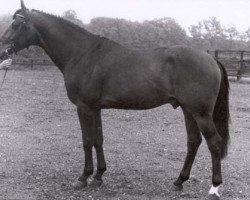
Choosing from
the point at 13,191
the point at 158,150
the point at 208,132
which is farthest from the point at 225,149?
the point at 13,191

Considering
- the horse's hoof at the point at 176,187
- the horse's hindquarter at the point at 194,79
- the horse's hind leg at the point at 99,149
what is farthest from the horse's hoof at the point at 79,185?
the horse's hindquarter at the point at 194,79

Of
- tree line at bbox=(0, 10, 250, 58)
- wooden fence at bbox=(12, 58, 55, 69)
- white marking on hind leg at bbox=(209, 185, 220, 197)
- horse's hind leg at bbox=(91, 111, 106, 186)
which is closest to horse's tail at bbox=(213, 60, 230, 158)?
white marking on hind leg at bbox=(209, 185, 220, 197)

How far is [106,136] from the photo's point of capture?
28.4ft

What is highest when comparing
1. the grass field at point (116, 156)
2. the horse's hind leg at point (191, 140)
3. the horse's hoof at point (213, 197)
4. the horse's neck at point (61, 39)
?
the horse's neck at point (61, 39)

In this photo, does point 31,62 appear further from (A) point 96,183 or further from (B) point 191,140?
(B) point 191,140

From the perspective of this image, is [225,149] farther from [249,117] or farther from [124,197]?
[249,117]

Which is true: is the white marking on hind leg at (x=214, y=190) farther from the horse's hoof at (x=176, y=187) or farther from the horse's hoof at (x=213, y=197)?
the horse's hoof at (x=176, y=187)

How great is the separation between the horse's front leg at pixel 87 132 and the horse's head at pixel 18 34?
1.24 meters

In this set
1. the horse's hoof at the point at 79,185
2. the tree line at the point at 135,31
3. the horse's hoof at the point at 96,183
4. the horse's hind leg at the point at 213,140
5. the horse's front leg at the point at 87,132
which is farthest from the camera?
the tree line at the point at 135,31

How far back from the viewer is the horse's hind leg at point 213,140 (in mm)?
5348

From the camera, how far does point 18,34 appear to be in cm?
586

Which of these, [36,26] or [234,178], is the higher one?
[36,26]

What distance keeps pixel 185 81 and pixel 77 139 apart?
141 inches

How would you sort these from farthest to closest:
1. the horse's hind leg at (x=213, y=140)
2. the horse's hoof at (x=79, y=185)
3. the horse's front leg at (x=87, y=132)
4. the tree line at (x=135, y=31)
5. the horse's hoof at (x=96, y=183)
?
1. the tree line at (x=135, y=31)
2. the horse's hoof at (x=96, y=183)
3. the horse's hoof at (x=79, y=185)
4. the horse's front leg at (x=87, y=132)
5. the horse's hind leg at (x=213, y=140)
